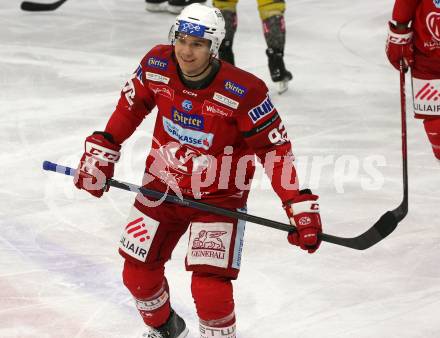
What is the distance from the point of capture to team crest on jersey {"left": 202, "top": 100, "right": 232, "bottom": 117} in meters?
3.01

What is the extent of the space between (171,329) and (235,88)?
0.93 meters

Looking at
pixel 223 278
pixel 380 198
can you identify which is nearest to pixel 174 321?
pixel 223 278

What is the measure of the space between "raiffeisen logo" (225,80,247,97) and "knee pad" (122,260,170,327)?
2.19 ft

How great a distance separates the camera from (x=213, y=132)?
120 inches

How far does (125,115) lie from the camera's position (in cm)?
327

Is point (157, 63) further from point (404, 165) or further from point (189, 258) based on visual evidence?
point (404, 165)

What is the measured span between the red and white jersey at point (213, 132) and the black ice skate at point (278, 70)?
10.5ft

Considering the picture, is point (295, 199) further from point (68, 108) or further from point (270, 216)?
point (68, 108)

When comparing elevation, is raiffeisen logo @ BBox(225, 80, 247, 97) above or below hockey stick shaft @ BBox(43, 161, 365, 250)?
above

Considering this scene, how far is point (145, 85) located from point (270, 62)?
328 centimetres

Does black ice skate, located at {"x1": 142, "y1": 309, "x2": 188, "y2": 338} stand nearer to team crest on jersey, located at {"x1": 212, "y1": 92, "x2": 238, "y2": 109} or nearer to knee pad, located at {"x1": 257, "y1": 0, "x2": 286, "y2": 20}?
team crest on jersey, located at {"x1": 212, "y1": 92, "x2": 238, "y2": 109}

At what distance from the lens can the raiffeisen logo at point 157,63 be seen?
3107 millimetres

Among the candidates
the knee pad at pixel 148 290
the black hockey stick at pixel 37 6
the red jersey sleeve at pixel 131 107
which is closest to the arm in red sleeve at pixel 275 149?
the red jersey sleeve at pixel 131 107

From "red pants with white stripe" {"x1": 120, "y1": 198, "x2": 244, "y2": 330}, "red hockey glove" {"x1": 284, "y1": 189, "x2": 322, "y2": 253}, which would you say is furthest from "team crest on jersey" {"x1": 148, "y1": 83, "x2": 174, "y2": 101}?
"red hockey glove" {"x1": 284, "y1": 189, "x2": 322, "y2": 253}
